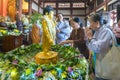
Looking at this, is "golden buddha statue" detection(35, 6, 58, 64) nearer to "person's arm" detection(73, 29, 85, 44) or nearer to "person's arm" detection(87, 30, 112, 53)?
"person's arm" detection(87, 30, 112, 53)

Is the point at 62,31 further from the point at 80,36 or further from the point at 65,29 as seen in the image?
the point at 80,36

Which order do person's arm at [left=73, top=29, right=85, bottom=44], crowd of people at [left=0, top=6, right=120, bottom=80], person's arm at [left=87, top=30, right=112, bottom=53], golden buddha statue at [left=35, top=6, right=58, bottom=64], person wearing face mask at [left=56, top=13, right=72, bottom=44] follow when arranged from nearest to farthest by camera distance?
1. golden buddha statue at [left=35, top=6, right=58, bottom=64]
2. crowd of people at [left=0, top=6, right=120, bottom=80]
3. person's arm at [left=87, top=30, right=112, bottom=53]
4. person's arm at [left=73, top=29, right=85, bottom=44]
5. person wearing face mask at [left=56, top=13, right=72, bottom=44]

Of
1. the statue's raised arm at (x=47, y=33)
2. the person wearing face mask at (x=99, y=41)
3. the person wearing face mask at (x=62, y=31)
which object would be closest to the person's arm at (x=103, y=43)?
the person wearing face mask at (x=99, y=41)

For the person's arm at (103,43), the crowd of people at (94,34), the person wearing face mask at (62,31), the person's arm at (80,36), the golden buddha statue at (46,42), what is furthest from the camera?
the person wearing face mask at (62,31)

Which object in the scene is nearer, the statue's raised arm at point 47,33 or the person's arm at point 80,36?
the statue's raised arm at point 47,33

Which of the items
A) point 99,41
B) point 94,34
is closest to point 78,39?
point 94,34

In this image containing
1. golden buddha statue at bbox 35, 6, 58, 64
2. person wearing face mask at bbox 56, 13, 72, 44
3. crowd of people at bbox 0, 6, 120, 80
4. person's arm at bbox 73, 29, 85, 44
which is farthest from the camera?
person wearing face mask at bbox 56, 13, 72, 44

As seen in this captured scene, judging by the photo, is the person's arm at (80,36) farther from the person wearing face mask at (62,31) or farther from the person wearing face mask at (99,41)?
the person wearing face mask at (62,31)

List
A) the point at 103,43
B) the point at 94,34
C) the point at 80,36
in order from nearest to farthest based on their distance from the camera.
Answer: the point at 103,43, the point at 94,34, the point at 80,36

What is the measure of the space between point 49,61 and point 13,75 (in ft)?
1.47

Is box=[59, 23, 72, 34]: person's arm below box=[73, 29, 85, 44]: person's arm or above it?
above

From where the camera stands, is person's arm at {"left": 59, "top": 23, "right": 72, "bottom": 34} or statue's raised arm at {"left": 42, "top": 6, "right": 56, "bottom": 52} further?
person's arm at {"left": 59, "top": 23, "right": 72, "bottom": 34}

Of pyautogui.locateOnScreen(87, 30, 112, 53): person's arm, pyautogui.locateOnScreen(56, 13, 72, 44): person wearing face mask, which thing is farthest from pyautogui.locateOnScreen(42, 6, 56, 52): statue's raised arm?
pyautogui.locateOnScreen(56, 13, 72, 44): person wearing face mask

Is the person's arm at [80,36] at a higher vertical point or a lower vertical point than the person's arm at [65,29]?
lower
